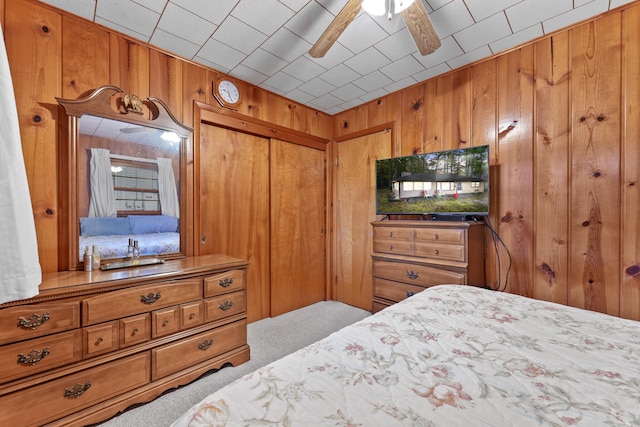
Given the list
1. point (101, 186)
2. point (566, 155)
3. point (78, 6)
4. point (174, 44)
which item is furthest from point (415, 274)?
point (78, 6)

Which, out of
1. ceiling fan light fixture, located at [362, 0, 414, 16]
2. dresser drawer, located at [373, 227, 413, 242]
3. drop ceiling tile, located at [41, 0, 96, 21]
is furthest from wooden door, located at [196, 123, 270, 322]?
ceiling fan light fixture, located at [362, 0, 414, 16]

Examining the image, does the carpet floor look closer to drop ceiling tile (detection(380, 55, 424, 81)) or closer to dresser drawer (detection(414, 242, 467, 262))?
dresser drawer (detection(414, 242, 467, 262))

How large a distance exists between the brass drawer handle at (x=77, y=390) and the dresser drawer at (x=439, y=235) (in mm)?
2407

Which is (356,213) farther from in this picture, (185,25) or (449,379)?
(449,379)

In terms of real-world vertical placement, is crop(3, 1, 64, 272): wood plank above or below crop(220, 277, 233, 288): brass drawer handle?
above

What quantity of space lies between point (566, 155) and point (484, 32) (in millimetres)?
1104

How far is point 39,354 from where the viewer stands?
1.35m

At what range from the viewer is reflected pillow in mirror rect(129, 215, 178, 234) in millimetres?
2074

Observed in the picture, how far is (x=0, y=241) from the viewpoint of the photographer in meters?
0.70

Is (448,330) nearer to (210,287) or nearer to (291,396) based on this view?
(291,396)

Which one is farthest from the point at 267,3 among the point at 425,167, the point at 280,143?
the point at 425,167

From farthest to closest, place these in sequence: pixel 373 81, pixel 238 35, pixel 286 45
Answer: pixel 373 81 → pixel 286 45 → pixel 238 35

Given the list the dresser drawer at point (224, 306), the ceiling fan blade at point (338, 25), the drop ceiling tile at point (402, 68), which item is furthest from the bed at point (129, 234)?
the drop ceiling tile at point (402, 68)

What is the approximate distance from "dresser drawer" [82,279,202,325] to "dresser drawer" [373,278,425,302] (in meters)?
1.57
